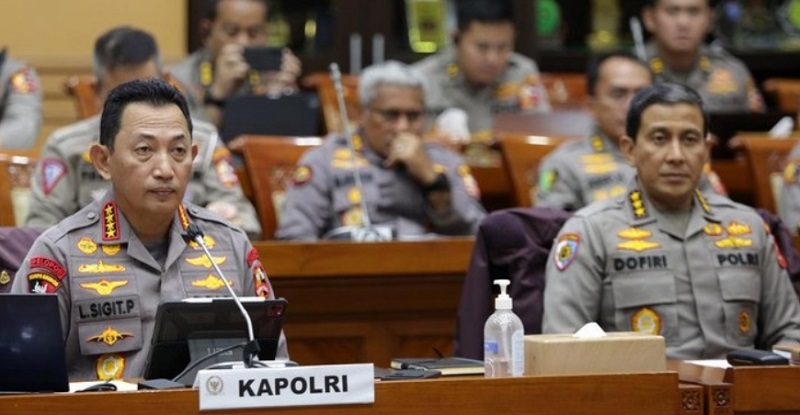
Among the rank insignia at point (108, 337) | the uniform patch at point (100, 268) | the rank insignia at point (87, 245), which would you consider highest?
the rank insignia at point (87, 245)

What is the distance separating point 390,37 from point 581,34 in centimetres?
120

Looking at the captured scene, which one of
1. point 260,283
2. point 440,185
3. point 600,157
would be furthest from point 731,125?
point 260,283

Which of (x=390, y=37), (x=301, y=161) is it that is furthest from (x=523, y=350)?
(x=390, y=37)

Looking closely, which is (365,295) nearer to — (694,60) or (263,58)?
(263,58)

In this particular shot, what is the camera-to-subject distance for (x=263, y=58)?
689 centimetres

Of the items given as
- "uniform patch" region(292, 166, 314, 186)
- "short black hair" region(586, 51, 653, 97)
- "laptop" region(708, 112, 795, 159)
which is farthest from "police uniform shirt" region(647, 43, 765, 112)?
"uniform patch" region(292, 166, 314, 186)

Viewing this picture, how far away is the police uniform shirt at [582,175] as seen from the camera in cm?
602

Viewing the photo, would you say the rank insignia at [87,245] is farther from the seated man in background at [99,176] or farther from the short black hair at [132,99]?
the seated man in background at [99,176]

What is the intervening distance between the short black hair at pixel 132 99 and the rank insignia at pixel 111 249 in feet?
0.70

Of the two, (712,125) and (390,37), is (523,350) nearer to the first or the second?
(712,125)

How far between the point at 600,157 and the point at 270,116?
1340mm

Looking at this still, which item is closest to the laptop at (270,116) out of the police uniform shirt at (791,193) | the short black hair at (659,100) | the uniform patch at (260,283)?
the police uniform shirt at (791,193)

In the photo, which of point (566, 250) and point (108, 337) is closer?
point (108, 337)

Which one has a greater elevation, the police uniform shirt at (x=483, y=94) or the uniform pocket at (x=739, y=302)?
the police uniform shirt at (x=483, y=94)
